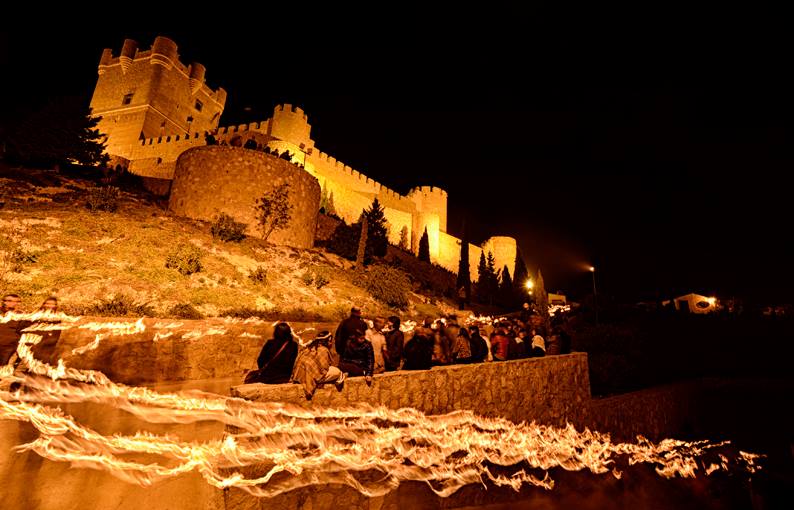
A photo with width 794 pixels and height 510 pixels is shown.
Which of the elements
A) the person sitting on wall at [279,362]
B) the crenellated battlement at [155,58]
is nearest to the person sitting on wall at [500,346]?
the person sitting on wall at [279,362]

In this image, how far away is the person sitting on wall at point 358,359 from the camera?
17.1ft

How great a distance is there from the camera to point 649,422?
33.7ft

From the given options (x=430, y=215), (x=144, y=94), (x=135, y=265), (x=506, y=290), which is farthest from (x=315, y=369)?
(x=144, y=94)

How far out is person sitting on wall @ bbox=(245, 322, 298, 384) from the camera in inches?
181

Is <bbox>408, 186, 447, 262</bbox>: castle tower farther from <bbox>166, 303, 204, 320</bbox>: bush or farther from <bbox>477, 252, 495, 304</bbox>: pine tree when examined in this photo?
<bbox>166, 303, 204, 320</bbox>: bush

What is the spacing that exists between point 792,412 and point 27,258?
1005 inches

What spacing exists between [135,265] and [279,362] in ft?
34.7

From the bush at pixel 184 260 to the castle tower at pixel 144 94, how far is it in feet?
91.0

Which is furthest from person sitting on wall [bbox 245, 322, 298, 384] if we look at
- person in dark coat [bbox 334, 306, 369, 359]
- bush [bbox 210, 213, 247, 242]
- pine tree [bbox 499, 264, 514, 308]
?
pine tree [bbox 499, 264, 514, 308]

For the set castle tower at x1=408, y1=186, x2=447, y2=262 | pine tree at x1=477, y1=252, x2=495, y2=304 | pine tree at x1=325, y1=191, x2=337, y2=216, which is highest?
castle tower at x1=408, y1=186, x2=447, y2=262

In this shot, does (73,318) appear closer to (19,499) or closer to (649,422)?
(19,499)

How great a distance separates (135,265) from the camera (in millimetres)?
12516

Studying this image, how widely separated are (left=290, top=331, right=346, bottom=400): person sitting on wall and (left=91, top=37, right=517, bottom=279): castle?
2701 centimetres

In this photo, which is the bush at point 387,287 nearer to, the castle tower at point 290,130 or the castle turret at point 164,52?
the castle tower at point 290,130
